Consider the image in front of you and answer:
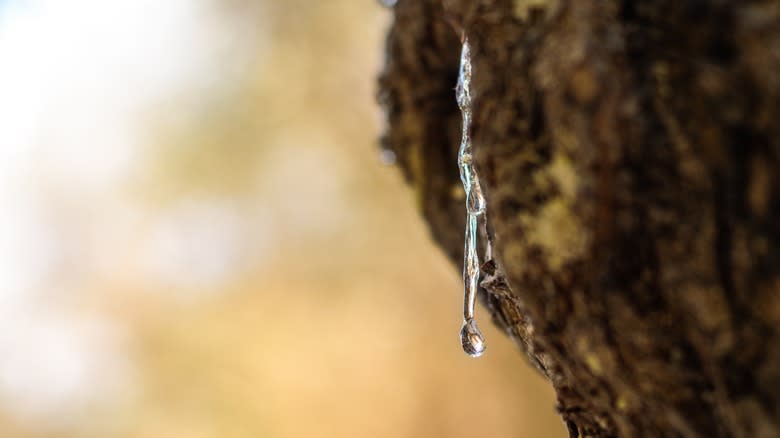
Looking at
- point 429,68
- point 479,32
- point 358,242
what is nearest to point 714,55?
point 479,32

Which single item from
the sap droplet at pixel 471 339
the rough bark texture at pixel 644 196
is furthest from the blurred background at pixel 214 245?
the rough bark texture at pixel 644 196

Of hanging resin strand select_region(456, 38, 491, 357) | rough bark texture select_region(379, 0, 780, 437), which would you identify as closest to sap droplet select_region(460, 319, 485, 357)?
hanging resin strand select_region(456, 38, 491, 357)

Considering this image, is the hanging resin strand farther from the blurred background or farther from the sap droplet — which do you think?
the blurred background

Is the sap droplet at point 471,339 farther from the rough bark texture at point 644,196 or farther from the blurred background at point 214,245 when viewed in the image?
the blurred background at point 214,245

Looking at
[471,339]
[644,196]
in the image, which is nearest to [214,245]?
[471,339]

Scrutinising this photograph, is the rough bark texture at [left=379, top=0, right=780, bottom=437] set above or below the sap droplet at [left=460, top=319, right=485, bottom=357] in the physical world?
below
